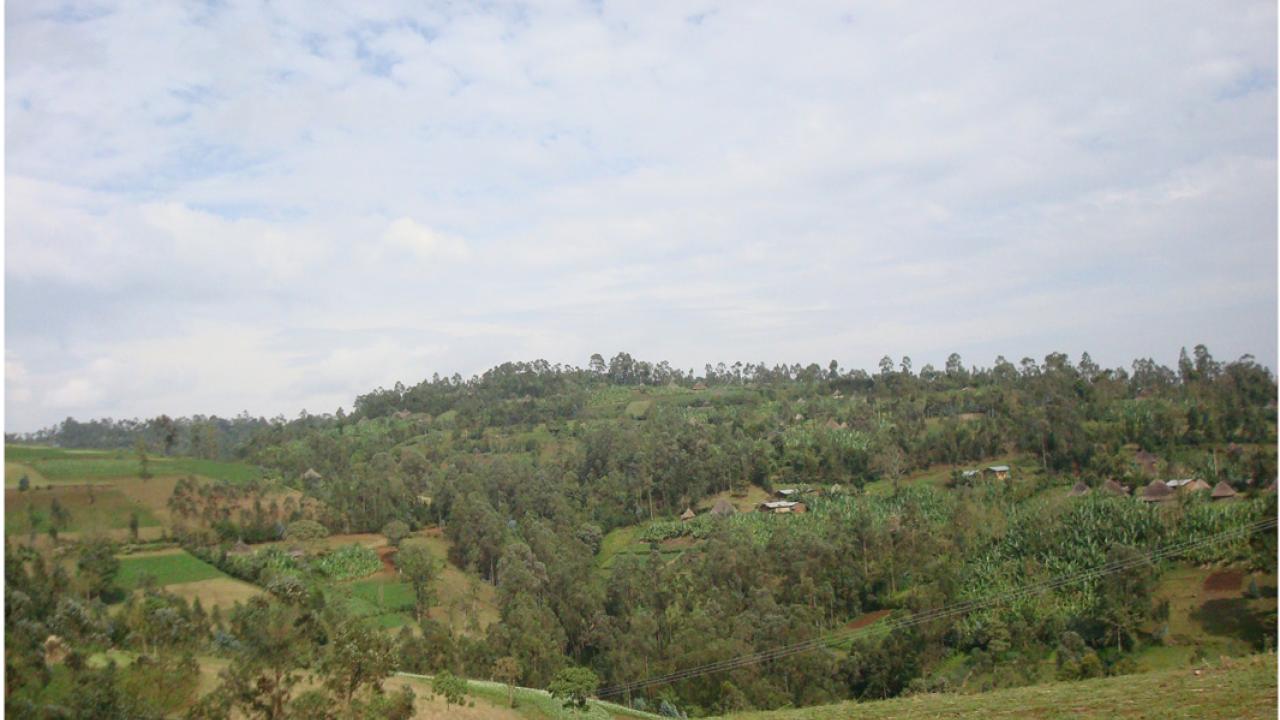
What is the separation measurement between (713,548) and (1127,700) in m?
27.8

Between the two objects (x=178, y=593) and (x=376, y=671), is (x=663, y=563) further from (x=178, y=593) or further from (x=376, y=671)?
(x=376, y=671)

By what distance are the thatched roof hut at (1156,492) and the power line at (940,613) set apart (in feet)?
23.1

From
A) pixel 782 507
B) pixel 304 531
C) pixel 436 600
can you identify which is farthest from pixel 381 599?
pixel 782 507

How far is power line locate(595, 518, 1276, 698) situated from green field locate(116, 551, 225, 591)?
17.6 metres

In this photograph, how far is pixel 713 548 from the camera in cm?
3934

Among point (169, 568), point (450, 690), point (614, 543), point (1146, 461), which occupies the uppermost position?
point (1146, 461)

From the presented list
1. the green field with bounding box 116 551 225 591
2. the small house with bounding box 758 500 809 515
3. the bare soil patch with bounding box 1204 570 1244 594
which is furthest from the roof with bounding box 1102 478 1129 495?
the green field with bounding box 116 551 225 591

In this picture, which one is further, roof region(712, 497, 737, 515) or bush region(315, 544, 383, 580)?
roof region(712, 497, 737, 515)

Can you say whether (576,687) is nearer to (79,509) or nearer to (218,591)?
(218,591)

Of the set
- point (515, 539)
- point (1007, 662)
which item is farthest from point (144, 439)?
point (1007, 662)

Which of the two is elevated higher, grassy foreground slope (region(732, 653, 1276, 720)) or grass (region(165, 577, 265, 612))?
grassy foreground slope (region(732, 653, 1276, 720))

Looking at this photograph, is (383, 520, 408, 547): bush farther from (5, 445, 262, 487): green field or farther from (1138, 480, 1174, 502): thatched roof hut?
(1138, 480, 1174, 502): thatched roof hut

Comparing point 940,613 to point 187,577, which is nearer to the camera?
point 940,613

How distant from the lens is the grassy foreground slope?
35.8ft
